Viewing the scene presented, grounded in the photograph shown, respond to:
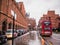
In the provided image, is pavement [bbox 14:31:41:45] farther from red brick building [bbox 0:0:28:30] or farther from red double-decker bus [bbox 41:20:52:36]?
red double-decker bus [bbox 41:20:52:36]

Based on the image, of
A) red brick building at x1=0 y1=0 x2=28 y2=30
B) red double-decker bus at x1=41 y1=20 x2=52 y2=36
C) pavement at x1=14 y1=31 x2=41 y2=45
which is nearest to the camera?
red brick building at x1=0 y1=0 x2=28 y2=30

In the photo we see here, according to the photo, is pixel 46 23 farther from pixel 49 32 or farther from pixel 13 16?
pixel 13 16

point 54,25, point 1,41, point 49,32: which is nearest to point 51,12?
point 54,25

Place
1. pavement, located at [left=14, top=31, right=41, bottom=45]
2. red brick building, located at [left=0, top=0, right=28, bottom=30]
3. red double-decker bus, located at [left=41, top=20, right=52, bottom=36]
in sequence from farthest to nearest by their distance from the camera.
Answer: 1. red double-decker bus, located at [left=41, top=20, right=52, bottom=36]
2. pavement, located at [left=14, top=31, right=41, bottom=45]
3. red brick building, located at [left=0, top=0, right=28, bottom=30]

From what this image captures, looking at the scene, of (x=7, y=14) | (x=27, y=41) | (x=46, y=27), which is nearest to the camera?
(x=7, y=14)

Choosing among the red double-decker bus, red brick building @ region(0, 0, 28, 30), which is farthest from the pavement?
the red double-decker bus

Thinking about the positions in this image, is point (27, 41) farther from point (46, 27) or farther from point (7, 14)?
point (46, 27)

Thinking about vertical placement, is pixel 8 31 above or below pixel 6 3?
below

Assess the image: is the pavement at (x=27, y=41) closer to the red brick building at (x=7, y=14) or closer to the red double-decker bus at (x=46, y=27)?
the red brick building at (x=7, y=14)

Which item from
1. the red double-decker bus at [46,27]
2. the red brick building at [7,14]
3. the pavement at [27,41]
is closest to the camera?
the red brick building at [7,14]

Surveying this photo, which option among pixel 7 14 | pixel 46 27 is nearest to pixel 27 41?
pixel 7 14

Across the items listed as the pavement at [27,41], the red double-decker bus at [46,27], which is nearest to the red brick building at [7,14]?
the pavement at [27,41]

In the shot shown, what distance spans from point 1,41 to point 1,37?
533mm

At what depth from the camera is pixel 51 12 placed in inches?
6058
